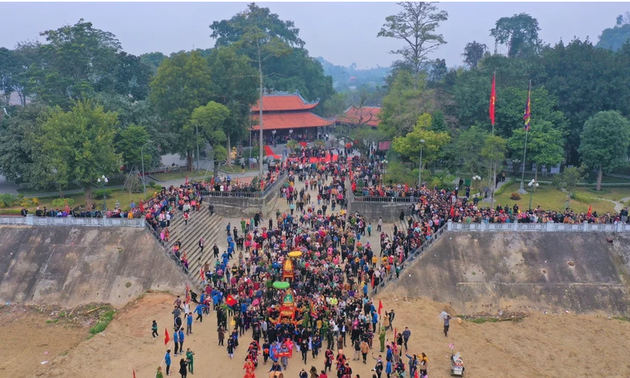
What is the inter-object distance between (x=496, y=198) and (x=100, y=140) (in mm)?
28033

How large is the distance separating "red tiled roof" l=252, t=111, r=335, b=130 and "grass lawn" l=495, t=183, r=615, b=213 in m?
27.3

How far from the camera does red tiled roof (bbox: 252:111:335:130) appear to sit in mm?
59594

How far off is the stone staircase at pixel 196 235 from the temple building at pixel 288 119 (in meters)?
26.2

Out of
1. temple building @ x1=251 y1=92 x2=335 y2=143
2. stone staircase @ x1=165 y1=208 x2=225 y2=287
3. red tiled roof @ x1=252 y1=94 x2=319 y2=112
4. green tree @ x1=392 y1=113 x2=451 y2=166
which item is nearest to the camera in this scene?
stone staircase @ x1=165 y1=208 x2=225 y2=287

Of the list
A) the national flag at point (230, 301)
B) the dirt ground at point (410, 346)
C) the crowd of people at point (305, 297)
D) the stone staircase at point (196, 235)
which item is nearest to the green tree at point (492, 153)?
the crowd of people at point (305, 297)

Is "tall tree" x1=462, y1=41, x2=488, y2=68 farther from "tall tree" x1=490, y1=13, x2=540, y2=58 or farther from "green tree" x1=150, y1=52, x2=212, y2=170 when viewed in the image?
"green tree" x1=150, y1=52, x2=212, y2=170

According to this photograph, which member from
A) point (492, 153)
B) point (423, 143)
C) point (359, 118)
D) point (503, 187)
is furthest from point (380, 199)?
point (359, 118)

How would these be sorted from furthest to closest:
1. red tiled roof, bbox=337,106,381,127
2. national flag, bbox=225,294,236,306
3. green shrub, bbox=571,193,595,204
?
1. red tiled roof, bbox=337,106,381,127
2. green shrub, bbox=571,193,595,204
3. national flag, bbox=225,294,236,306

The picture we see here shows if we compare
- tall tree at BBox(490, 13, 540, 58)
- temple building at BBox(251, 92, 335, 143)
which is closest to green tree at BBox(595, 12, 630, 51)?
tall tree at BBox(490, 13, 540, 58)

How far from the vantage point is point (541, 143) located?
4066cm

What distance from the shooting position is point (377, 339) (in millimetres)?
21281

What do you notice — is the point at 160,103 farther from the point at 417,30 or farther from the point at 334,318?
the point at 334,318

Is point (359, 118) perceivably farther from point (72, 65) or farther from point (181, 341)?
point (181, 341)

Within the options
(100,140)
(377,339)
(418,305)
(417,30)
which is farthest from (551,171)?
(100,140)
